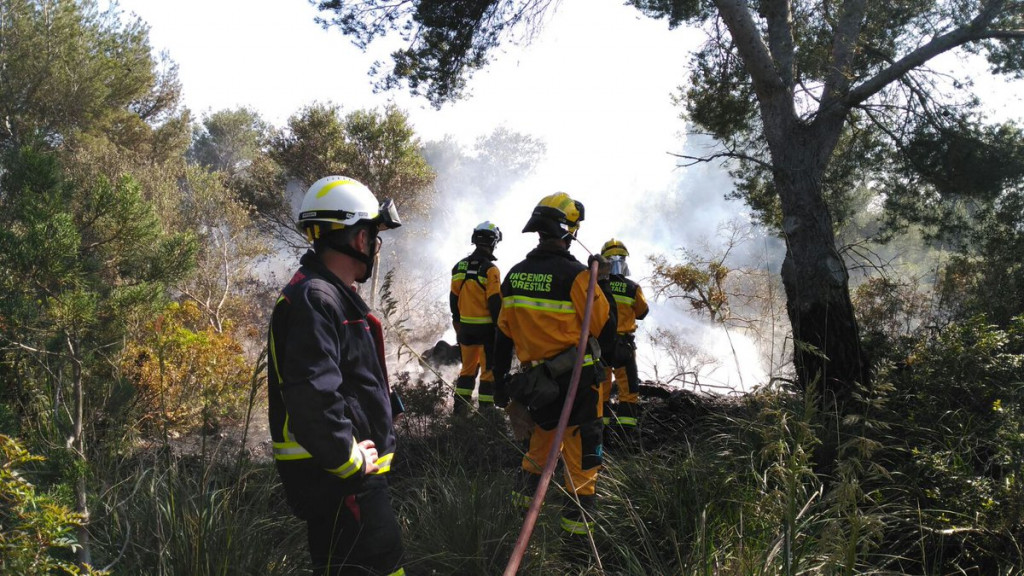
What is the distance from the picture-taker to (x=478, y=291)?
681cm

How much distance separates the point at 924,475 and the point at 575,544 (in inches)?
74.1

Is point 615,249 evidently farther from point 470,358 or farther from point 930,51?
point 930,51

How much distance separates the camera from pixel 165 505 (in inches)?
115

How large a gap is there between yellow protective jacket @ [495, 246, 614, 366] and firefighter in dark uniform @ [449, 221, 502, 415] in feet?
8.31

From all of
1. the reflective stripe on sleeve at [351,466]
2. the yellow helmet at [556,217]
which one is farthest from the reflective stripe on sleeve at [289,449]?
the yellow helmet at [556,217]

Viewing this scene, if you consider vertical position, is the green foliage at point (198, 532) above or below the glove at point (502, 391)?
below

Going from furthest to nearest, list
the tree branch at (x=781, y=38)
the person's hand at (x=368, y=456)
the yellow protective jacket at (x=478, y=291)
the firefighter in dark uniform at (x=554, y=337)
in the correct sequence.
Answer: the yellow protective jacket at (x=478, y=291), the tree branch at (x=781, y=38), the firefighter in dark uniform at (x=554, y=337), the person's hand at (x=368, y=456)

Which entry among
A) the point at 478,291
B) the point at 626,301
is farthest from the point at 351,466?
the point at 626,301

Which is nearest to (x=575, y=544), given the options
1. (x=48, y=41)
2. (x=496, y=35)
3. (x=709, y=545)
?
(x=709, y=545)

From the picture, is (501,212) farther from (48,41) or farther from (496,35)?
(496,35)

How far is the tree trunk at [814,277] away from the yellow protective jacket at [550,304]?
2452 millimetres

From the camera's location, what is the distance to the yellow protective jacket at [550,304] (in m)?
3.88

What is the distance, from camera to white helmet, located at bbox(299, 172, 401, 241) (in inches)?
99.4

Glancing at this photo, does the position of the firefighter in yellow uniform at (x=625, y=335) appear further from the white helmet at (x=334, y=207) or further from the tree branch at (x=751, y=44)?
the white helmet at (x=334, y=207)
